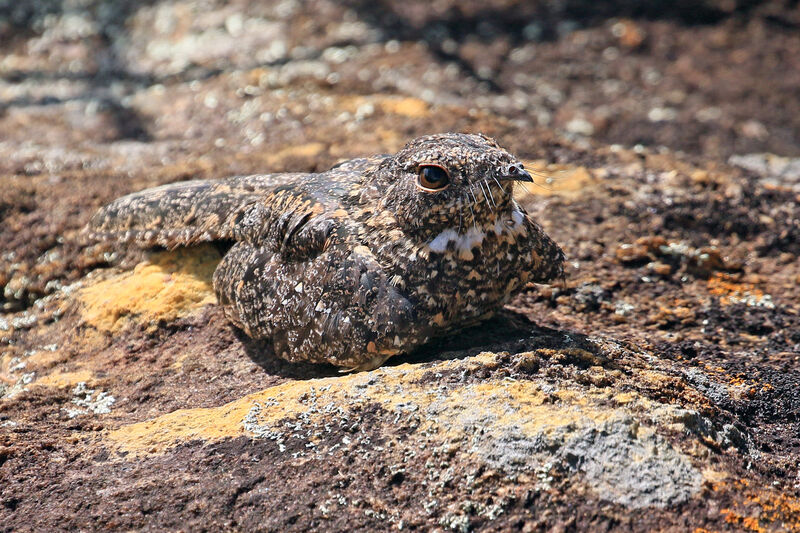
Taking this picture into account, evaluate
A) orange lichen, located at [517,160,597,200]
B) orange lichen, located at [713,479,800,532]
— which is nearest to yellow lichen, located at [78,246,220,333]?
orange lichen, located at [517,160,597,200]

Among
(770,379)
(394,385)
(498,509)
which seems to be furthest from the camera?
(770,379)

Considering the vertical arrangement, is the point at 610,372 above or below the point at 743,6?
below

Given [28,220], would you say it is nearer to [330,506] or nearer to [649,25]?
[330,506]

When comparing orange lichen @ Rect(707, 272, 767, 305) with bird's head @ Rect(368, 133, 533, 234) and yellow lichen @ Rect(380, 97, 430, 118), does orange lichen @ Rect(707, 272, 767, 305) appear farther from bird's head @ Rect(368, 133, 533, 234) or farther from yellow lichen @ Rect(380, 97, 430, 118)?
yellow lichen @ Rect(380, 97, 430, 118)

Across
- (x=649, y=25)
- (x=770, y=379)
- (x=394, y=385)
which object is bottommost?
(x=770, y=379)

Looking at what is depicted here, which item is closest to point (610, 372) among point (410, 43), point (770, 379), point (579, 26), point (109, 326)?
point (770, 379)

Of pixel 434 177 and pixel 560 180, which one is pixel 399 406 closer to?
pixel 434 177
